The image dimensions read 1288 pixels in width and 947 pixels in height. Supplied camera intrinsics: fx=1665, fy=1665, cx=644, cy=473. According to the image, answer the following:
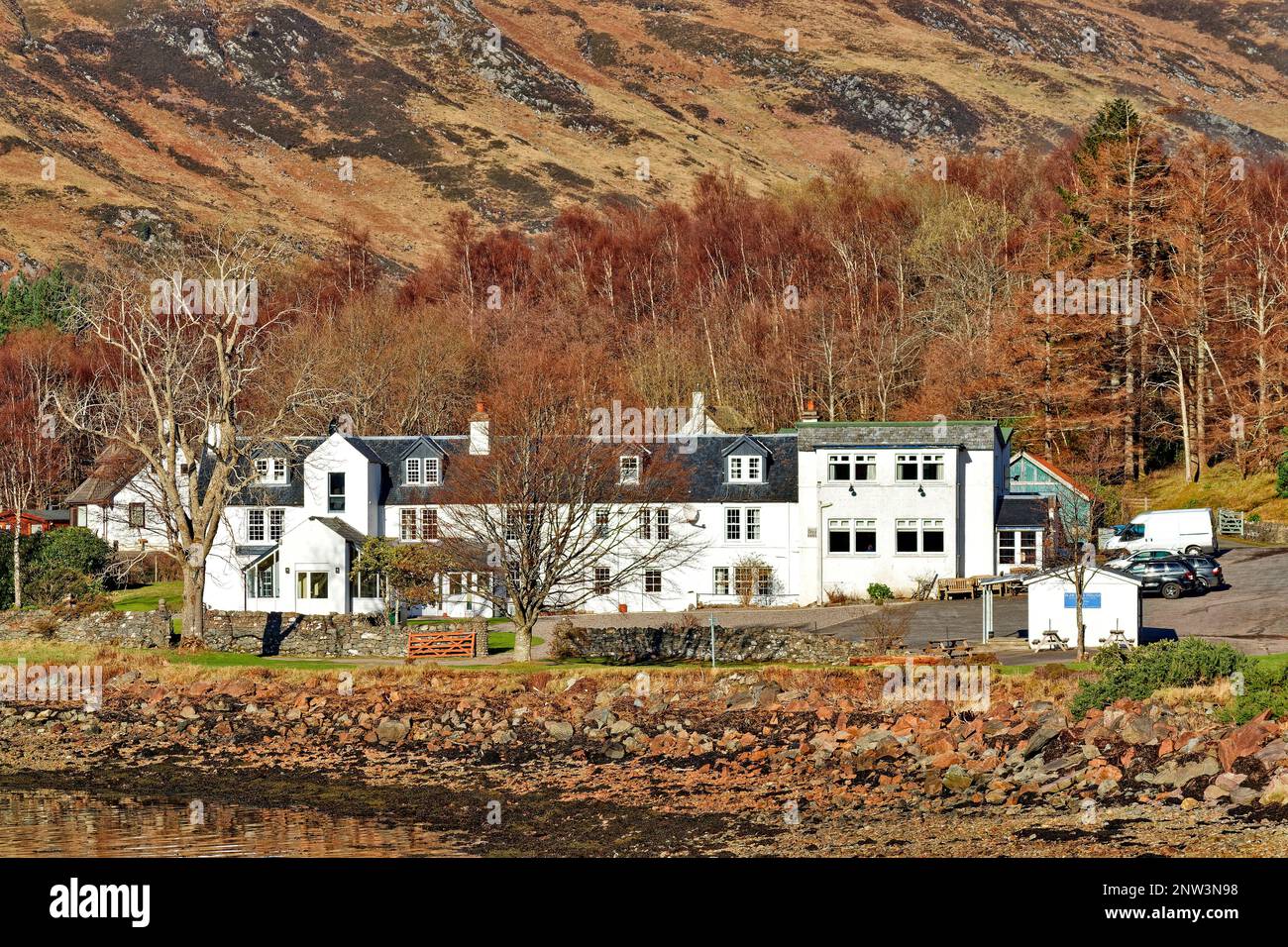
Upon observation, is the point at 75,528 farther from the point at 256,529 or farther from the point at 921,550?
the point at 921,550

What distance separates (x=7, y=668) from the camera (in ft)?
170

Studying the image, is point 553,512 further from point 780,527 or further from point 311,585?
point 311,585

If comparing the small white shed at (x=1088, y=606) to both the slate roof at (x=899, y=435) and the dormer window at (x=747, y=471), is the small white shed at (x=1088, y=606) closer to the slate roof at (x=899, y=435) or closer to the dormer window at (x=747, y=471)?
the slate roof at (x=899, y=435)

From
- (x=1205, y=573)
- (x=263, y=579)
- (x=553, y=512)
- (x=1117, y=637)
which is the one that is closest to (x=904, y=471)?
(x=1205, y=573)

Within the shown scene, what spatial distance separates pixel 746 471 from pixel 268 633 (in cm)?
2038

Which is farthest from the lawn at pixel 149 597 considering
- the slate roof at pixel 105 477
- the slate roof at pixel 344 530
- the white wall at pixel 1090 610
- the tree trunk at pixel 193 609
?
the white wall at pixel 1090 610

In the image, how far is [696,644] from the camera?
174 feet

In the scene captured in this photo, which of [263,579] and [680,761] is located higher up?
[263,579]

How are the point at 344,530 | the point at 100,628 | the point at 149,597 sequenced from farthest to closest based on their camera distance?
the point at 149,597 < the point at 344,530 < the point at 100,628

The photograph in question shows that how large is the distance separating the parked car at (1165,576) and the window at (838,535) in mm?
11468

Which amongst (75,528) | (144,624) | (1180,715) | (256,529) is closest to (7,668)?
(144,624)

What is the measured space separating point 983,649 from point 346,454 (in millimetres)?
29039

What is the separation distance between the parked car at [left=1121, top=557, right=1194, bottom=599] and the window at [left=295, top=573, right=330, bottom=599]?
1171 inches

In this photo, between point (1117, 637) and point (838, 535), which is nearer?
point (1117, 637)
